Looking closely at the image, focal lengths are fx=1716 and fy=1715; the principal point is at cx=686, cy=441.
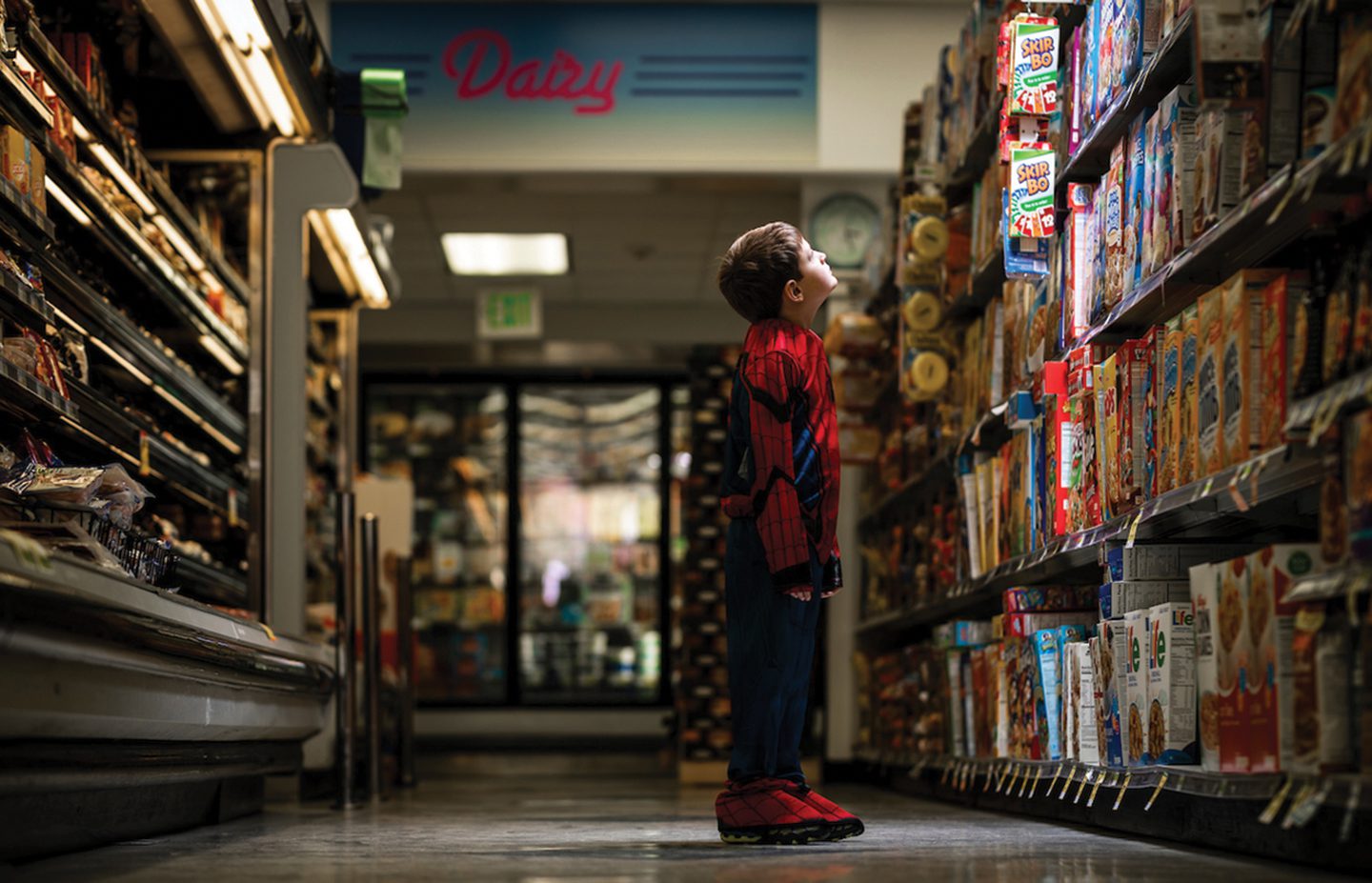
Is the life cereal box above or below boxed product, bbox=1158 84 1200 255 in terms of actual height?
above

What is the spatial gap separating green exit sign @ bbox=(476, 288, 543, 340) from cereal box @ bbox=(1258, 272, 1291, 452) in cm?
916

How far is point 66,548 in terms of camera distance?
10.8 feet

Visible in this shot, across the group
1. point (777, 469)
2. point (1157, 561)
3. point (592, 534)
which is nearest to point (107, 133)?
point (777, 469)

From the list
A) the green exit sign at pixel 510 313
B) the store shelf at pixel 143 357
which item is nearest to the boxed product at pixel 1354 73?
the store shelf at pixel 143 357

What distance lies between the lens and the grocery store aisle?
287 centimetres

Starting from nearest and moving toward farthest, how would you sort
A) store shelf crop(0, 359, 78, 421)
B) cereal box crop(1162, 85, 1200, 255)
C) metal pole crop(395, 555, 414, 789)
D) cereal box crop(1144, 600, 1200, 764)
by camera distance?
cereal box crop(1144, 600, 1200, 764), cereal box crop(1162, 85, 1200, 255), store shelf crop(0, 359, 78, 421), metal pole crop(395, 555, 414, 789)

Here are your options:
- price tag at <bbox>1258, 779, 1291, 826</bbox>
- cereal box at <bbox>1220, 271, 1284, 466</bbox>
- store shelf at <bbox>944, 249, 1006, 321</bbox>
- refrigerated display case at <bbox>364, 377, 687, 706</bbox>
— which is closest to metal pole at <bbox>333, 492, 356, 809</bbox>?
store shelf at <bbox>944, 249, 1006, 321</bbox>

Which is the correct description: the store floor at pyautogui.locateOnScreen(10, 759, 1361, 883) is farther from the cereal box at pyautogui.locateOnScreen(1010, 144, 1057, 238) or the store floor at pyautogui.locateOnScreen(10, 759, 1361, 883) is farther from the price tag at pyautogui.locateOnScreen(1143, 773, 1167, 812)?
the cereal box at pyautogui.locateOnScreen(1010, 144, 1057, 238)

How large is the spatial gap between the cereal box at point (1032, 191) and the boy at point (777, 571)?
939 millimetres

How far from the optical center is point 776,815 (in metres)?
3.58

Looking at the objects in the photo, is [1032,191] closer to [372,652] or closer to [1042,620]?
[1042,620]

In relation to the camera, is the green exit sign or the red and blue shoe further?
the green exit sign

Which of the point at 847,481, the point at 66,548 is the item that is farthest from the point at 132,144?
the point at 847,481

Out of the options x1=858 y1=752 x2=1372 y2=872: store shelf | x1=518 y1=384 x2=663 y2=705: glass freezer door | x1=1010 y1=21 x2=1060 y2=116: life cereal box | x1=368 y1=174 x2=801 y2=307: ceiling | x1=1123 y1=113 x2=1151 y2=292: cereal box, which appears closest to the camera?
x1=858 y1=752 x2=1372 y2=872: store shelf
